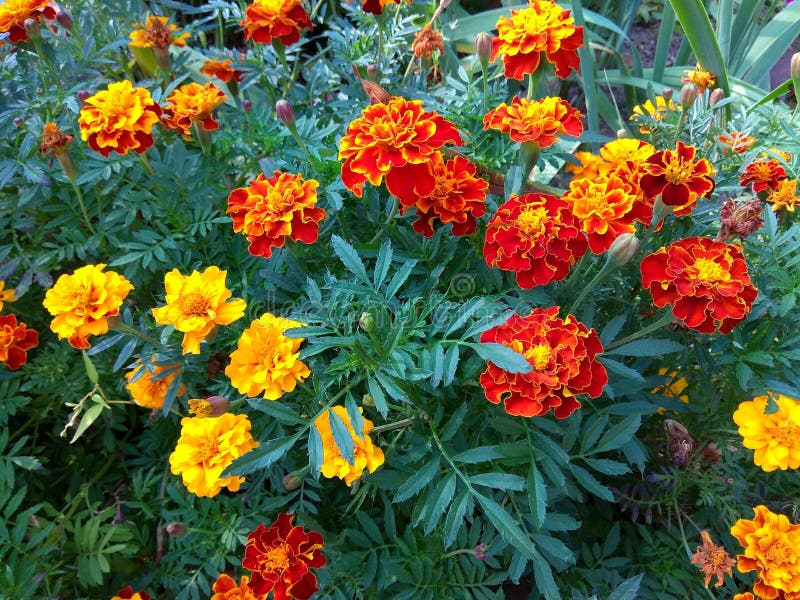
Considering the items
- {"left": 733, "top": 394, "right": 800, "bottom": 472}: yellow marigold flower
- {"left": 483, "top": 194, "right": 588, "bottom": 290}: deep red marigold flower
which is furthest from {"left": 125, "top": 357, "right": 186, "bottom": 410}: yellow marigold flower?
{"left": 733, "top": 394, "right": 800, "bottom": 472}: yellow marigold flower

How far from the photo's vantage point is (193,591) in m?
1.05

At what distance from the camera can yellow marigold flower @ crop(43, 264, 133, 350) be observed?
36.4 inches

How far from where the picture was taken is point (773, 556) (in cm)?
90

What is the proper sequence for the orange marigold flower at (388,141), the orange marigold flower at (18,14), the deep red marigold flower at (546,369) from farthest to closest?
the orange marigold flower at (18,14) < the orange marigold flower at (388,141) < the deep red marigold flower at (546,369)

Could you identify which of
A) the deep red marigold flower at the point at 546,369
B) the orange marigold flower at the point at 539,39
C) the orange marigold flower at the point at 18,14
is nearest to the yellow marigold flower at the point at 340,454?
the deep red marigold flower at the point at 546,369

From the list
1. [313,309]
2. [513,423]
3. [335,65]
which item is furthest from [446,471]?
[335,65]

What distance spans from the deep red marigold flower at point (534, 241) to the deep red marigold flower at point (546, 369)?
0.07 meters

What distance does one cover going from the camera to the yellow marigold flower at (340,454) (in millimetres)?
856

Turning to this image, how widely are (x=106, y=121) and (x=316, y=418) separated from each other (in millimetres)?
581

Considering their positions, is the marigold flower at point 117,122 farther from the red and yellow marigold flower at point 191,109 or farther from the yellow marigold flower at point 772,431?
the yellow marigold flower at point 772,431

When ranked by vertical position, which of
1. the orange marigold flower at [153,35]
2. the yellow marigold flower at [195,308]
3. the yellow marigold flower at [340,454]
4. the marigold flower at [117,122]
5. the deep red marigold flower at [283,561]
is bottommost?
the deep red marigold flower at [283,561]

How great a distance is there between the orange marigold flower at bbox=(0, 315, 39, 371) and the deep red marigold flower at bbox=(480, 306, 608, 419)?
83 centimetres

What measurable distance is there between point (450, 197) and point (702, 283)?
34cm

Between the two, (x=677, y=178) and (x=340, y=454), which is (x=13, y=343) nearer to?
(x=340, y=454)
